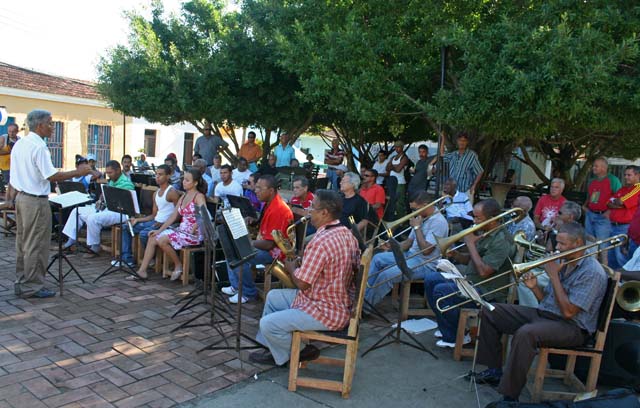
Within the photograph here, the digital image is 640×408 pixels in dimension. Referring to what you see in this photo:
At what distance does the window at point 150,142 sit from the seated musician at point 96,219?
72.7 feet

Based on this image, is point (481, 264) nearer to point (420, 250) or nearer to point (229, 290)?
point (420, 250)

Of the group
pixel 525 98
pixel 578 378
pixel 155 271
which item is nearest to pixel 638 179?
pixel 525 98

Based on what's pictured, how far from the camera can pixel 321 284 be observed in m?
3.84

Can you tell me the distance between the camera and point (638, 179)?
23.1 feet

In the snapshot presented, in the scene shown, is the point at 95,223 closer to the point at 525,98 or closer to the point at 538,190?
the point at 525,98

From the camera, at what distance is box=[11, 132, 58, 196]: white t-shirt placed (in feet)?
18.0

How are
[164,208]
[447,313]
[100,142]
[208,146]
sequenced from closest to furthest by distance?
[447,313] < [164,208] < [208,146] < [100,142]

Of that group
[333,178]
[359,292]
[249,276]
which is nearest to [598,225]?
[249,276]

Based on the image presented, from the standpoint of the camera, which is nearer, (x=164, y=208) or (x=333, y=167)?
(x=164, y=208)

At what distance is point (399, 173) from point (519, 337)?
7.45 meters

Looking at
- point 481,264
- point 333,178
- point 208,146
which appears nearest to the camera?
point 481,264

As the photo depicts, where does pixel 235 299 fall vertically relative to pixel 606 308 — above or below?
below

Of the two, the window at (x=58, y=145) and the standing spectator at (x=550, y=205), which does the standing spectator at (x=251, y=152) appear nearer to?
the standing spectator at (x=550, y=205)

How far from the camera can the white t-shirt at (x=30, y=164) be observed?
5.47 meters
